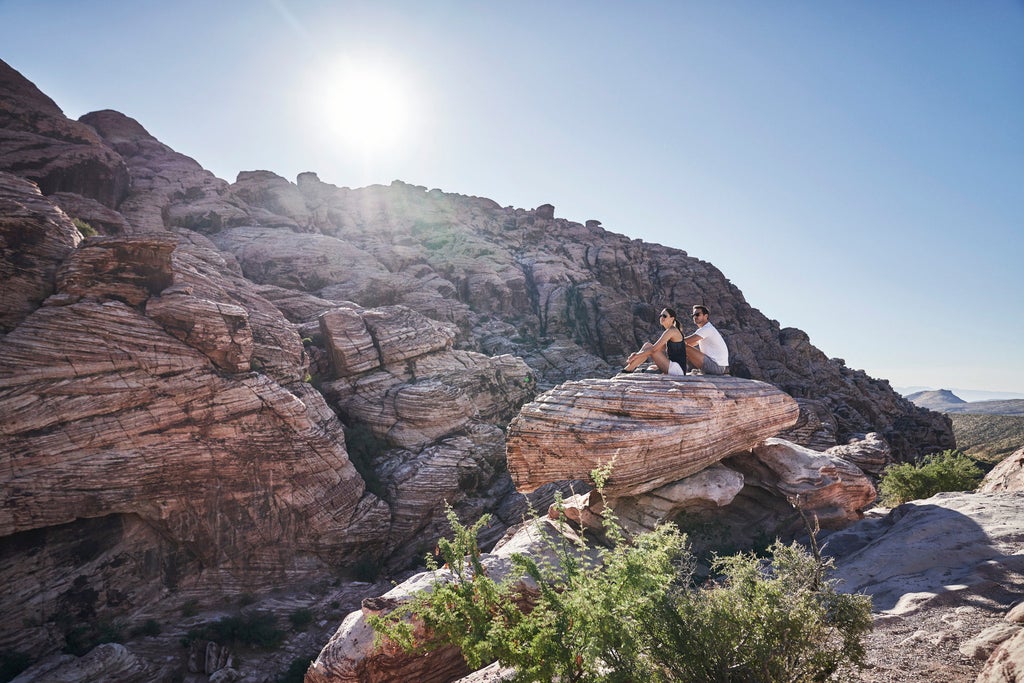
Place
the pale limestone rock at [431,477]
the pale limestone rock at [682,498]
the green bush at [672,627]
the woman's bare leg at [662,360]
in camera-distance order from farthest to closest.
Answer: the pale limestone rock at [431,477], the woman's bare leg at [662,360], the pale limestone rock at [682,498], the green bush at [672,627]

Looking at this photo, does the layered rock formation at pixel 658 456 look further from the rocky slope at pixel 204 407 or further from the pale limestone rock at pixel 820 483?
the rocky slope at pixel 204 407

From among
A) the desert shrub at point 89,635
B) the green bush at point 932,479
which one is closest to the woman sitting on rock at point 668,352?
the green bush at point 932,479

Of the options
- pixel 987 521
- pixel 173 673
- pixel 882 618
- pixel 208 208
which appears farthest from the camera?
pixel 208 208

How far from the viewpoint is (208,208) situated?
41625mm

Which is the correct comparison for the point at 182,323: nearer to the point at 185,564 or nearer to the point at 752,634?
the point at 185,564

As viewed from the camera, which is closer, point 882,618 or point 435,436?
point 882,618

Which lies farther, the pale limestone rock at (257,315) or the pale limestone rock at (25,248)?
the pale limestone rock at (257,315)

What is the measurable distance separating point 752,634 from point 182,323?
21739 millimetres

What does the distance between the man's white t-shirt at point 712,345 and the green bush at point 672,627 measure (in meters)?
7.64

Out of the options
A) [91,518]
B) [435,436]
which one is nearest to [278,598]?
[91,518]

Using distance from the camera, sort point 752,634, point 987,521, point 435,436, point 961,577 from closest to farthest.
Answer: point 752,634
point 961,577
point 987,521
point 435,436

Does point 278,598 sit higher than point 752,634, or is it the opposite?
point 752,634

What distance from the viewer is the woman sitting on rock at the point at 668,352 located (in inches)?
450

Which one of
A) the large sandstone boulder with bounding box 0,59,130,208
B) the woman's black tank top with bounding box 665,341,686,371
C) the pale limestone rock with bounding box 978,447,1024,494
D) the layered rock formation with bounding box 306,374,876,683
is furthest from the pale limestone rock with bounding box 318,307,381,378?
the pale limestone rock with bounding box 978,447,1024,494
